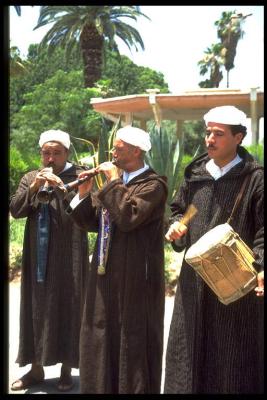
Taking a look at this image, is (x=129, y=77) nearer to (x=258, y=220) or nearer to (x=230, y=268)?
(x=258, y=220)

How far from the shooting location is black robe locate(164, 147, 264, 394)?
3377 millimetres

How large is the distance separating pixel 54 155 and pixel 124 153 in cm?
106

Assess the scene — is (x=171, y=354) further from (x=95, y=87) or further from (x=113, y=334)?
(x=95, y=87)

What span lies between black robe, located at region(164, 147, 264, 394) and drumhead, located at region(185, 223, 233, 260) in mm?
187

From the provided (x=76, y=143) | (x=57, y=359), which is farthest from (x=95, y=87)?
(x=57, y=359)

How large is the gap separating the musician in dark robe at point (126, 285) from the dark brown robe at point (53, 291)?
2.99 ft

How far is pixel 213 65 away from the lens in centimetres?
4462

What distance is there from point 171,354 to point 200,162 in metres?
1.19

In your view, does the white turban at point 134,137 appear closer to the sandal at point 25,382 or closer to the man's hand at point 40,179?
the man's hand at point 40,179

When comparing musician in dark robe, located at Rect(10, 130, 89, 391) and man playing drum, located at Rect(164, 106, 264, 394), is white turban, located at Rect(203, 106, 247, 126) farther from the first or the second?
musician in dark robe, located at Rect(10, 130, 89, 391)

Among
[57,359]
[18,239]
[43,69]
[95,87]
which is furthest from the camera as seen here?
[43,69]

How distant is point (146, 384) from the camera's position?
3572 millimetres

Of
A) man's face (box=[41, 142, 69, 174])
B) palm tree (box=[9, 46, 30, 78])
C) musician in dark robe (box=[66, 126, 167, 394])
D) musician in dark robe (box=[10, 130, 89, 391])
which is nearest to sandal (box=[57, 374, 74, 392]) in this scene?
musician in dark robe (box=[10, 130, 89, 391])

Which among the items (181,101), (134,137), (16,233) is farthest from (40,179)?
(181,101)
